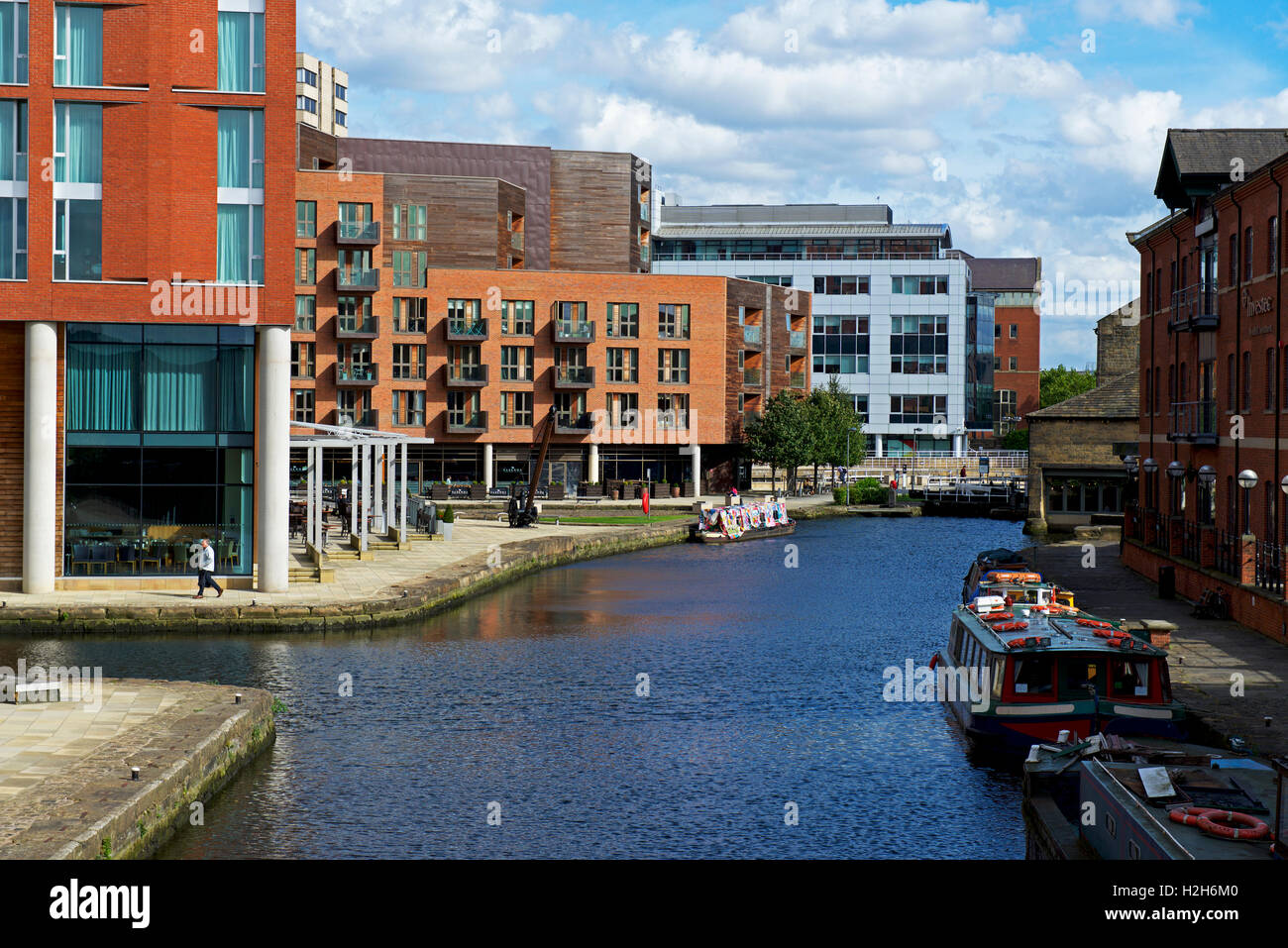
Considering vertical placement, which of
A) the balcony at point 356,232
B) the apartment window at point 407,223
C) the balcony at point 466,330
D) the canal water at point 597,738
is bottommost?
the canal water at point 597,738

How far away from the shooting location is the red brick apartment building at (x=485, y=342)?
269 feet

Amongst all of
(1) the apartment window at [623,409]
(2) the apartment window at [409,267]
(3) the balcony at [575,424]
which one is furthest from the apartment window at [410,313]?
(1) the apartment window at [623,409]

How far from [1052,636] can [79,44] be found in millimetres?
27308

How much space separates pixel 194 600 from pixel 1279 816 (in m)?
27.6

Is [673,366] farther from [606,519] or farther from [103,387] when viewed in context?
[103,387]

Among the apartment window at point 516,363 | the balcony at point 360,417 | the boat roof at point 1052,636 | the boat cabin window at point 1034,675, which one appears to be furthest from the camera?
the apartment window at point 516,363

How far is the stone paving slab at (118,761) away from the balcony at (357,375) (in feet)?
195

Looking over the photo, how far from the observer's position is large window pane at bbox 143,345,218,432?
35.6 metres

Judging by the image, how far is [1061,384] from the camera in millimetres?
149625

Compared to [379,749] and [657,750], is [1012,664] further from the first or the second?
[379,749]

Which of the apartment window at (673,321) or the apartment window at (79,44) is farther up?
the apartment window at (79,44)

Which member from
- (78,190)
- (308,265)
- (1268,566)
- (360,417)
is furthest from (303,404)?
(1268,566)

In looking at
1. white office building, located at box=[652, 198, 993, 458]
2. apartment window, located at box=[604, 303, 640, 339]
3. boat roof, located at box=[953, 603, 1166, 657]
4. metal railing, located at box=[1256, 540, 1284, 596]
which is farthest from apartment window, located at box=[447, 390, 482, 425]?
boat roof, located at box=[953, 603, 1166, 657]

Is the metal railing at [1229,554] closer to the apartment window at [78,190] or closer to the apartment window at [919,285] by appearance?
the apartment window at [78,190]
